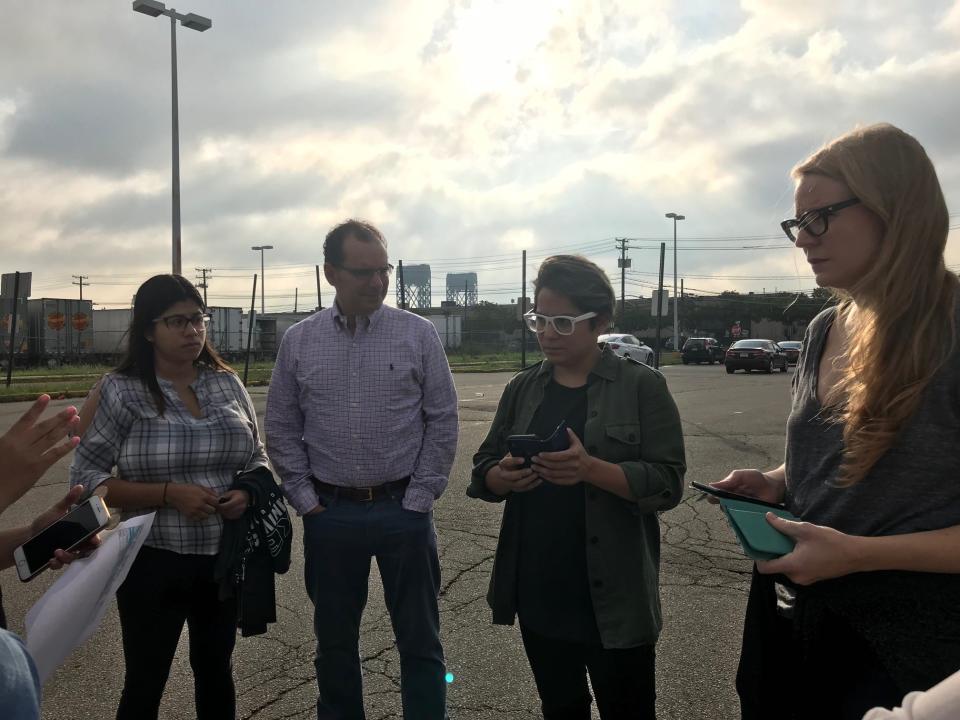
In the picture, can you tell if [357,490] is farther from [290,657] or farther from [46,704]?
[46,704]

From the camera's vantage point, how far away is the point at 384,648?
3875mm

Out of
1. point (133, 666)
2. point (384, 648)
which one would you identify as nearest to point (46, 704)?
point (133, 666)

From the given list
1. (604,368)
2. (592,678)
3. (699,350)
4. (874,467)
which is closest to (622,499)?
(604,368)

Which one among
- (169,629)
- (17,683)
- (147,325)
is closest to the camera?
(17,683)

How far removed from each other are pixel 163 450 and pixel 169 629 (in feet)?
2.15

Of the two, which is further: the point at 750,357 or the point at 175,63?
the point at 750,357

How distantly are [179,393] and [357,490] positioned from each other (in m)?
0.82

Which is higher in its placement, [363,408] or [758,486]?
[363,408]

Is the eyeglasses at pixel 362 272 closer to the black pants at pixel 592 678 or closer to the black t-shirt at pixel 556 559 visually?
the black t-shirt at pixel 556 559

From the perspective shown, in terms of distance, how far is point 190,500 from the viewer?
9.03ft

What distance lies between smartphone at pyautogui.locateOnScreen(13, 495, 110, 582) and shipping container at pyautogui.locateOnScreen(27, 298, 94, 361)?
129ft

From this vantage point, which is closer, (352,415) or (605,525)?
(605,525)

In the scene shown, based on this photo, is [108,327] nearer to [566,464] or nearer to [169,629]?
[169,629]

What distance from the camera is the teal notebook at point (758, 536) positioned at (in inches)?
64.9
